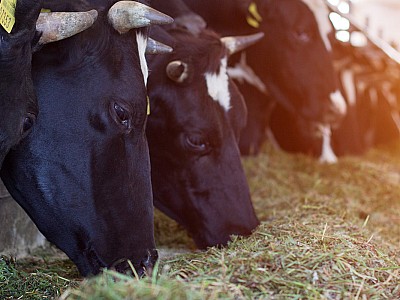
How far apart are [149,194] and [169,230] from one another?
1.38 meters

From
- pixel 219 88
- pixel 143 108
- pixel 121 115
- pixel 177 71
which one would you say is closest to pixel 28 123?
pixel 121 115

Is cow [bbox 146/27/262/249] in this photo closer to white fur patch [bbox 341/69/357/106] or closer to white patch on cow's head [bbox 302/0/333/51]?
white patch on cow's head [bbox 302/0/333/51]

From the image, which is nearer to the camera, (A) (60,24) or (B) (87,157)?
(A) (60,24)

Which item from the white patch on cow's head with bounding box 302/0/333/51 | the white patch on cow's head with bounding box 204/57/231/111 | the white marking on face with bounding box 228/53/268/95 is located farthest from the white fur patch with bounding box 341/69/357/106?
the white patch on cow's head with bounding box 204/57/231/111

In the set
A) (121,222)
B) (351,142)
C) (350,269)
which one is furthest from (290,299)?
(351,142)

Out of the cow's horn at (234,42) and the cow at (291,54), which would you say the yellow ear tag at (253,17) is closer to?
the cow at (291,54)

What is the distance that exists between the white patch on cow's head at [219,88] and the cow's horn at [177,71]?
0.14 meters

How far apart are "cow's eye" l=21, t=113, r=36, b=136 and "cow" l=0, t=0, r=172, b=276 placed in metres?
0.07

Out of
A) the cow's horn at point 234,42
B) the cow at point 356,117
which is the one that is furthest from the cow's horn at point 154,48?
the cow at point 356,117

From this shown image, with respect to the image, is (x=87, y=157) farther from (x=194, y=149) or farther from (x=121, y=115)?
(x=194, y=149)

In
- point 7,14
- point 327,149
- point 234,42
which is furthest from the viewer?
point 327,149

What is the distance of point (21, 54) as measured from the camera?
2783 mm

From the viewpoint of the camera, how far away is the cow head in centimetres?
621

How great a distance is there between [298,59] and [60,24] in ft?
12.0
